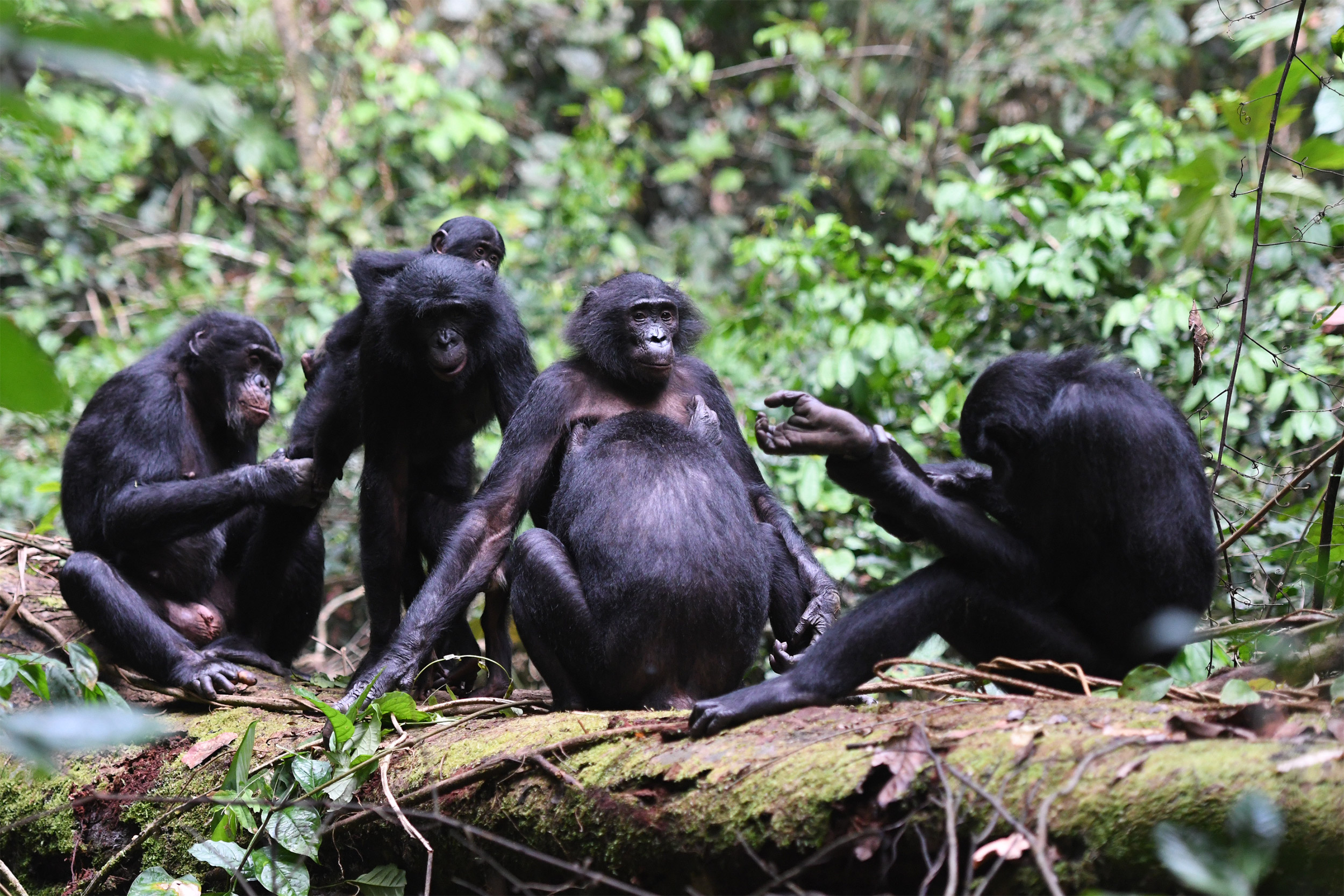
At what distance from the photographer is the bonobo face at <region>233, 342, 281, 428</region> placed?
6.02m

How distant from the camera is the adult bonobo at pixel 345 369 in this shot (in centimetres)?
567

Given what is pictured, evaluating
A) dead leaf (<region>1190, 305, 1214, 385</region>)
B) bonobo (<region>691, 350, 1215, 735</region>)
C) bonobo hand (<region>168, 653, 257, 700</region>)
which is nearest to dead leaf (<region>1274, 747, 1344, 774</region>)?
bonobo (<region>691, 350, 1215, 735</region>)

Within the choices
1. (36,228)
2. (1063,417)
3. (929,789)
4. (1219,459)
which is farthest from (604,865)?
(36,228)

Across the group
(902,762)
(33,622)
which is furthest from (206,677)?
(902,762)

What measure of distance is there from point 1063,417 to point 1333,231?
328 centimetres

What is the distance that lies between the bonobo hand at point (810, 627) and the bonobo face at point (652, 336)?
3.99 ft

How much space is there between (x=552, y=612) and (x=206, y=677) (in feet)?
6.68

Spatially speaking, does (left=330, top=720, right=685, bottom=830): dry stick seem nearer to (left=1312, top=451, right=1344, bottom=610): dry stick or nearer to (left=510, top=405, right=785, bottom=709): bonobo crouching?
(left=510, top=405, right=785, bottom=709): bonobo crouching

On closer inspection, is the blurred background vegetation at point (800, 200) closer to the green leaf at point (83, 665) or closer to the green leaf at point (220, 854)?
the green leaf at point (83, 665)

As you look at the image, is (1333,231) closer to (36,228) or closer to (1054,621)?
(1054,621)

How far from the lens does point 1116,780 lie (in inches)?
102

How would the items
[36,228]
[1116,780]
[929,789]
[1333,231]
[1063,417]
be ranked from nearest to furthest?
[1116,780] < [929,789] < [1063,417] < [1333,231] < [36,228]

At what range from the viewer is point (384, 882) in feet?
12.3

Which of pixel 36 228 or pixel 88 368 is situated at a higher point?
pixel 36 228
